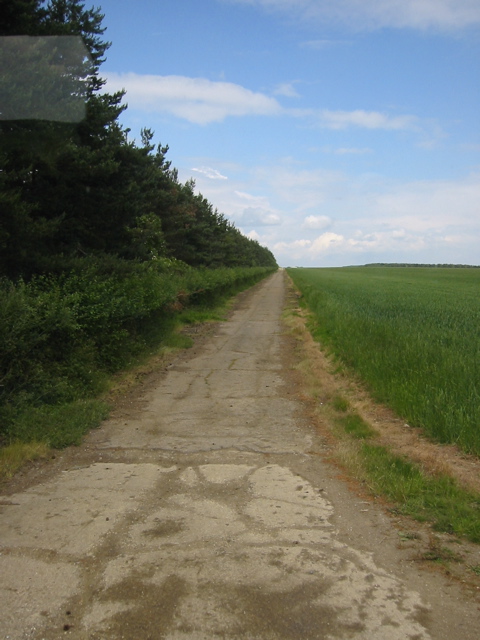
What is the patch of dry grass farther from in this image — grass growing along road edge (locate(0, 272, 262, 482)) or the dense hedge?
the dense hedge

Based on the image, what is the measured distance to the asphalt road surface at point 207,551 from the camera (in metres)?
2.86

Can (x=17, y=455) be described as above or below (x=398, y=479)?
below

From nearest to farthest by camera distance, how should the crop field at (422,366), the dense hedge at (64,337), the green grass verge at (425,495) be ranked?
the green grass verge at (425,495) < the crop field at (422,366) < the dense hedge at (64,337)

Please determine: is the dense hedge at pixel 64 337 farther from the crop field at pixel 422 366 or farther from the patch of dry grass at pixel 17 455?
the crop field at pixel 422 366

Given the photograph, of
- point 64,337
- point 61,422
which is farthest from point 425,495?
point 64,337

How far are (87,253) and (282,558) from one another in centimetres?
1319

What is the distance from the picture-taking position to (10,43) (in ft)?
35.6

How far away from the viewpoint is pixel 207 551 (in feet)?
11.8

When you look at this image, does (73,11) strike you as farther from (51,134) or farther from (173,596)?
(173,596)

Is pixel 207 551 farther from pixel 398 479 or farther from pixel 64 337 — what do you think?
pixel 64 337

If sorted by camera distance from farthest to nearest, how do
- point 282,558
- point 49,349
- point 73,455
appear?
point 49,349 < point 73,455 < point 282,558

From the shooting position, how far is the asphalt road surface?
112 inches

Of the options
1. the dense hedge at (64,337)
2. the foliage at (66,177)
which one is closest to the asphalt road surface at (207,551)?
the dense hedge at (64,337)

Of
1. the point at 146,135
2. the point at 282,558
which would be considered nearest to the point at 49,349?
the point at 282,558
